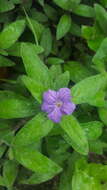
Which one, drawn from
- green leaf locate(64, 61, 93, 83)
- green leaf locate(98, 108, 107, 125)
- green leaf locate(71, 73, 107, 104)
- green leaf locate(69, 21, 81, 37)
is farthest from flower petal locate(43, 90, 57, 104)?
green leaf locate(69, 21, 81, 37)

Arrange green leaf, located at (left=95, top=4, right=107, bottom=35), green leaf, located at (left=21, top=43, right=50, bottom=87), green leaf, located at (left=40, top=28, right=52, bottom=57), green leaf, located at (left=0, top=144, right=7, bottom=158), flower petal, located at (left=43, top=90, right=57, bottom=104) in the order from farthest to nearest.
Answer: green leaf, located at (left=40, top=28, right=52, bottom=57) → green leaf, located at (left=95, top=4, right=107, bottom=35) → green leaf, located at (left=0, top=144, right=7, bottom=158) → green leaf, located at (left=21, top=43, right=50, bottom=87) → flower petal, located at (left=43, top=90, right=57, bottom=104)

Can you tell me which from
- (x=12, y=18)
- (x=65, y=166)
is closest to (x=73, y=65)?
(x=12, y=18)

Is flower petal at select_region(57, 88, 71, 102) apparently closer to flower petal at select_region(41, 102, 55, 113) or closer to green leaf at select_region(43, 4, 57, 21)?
flower petal at select_region(41, 102, 55, 113)

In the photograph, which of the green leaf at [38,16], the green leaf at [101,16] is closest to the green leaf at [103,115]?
the green leaf at [101,16]

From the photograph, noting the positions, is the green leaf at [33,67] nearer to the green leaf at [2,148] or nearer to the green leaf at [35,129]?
the green leaf at [35,129]

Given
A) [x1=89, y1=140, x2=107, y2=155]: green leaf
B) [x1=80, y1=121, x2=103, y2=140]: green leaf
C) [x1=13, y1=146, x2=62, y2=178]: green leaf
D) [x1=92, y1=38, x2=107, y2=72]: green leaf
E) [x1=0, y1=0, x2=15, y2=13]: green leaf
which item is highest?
[x1=0, y1=0, x2=15, y2=13]: green leaf

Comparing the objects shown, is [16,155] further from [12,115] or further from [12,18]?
[12,18]

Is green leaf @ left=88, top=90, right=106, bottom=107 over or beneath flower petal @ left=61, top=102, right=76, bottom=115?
beneath

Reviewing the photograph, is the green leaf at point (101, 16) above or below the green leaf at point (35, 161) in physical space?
above

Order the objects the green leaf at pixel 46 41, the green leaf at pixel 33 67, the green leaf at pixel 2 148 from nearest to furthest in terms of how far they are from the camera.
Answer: the green leaf at pixel 33 67 → the green leaf at pixel 2 148 → the green leaf at pixel 46 41
